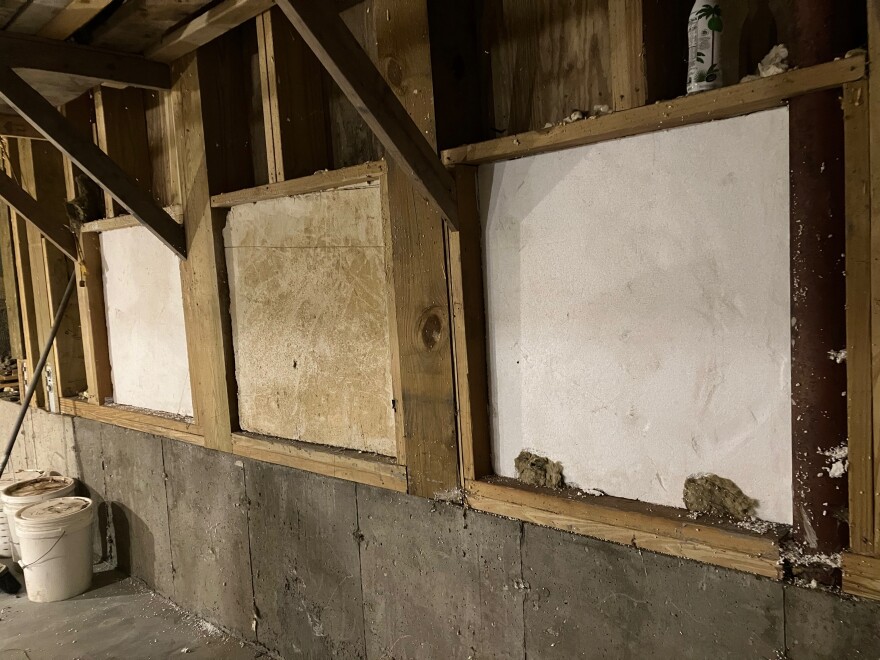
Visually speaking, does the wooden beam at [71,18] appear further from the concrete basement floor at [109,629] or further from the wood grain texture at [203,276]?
the concrete basement floor at [109,629]

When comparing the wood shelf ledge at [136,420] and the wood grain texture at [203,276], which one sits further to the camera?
the wood shelf ledge at [136,420]

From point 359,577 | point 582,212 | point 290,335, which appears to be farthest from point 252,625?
point 582,212

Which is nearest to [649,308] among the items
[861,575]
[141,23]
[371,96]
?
[861,575]

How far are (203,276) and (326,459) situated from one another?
0.94 m

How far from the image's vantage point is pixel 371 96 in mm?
1507

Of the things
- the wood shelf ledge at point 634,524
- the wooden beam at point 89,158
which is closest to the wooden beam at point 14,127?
the wooden beam at point 89,158

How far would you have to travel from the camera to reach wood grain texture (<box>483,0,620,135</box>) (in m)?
1.55

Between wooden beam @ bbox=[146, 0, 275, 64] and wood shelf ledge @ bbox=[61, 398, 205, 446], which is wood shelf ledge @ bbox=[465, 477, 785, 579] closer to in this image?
wood shelf ledge @ bbox=[61, 398, 205, 446]

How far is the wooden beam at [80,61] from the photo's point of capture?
2.23 m

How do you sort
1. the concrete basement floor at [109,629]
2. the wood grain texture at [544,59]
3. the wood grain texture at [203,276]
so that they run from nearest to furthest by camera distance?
the wood grain texture at [544,59]
the wood grain texture at [203,276]
the concrete basement floor at [109,629]

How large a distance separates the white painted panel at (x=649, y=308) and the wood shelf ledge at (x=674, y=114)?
0.11 feet

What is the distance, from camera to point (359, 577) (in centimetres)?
215

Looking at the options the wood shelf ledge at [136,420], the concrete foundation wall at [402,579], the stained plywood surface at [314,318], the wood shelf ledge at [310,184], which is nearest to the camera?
the concrete foundation wall at [402,579]

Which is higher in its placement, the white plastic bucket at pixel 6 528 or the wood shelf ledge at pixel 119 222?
the wood shelf ledge at pixel 119 222
